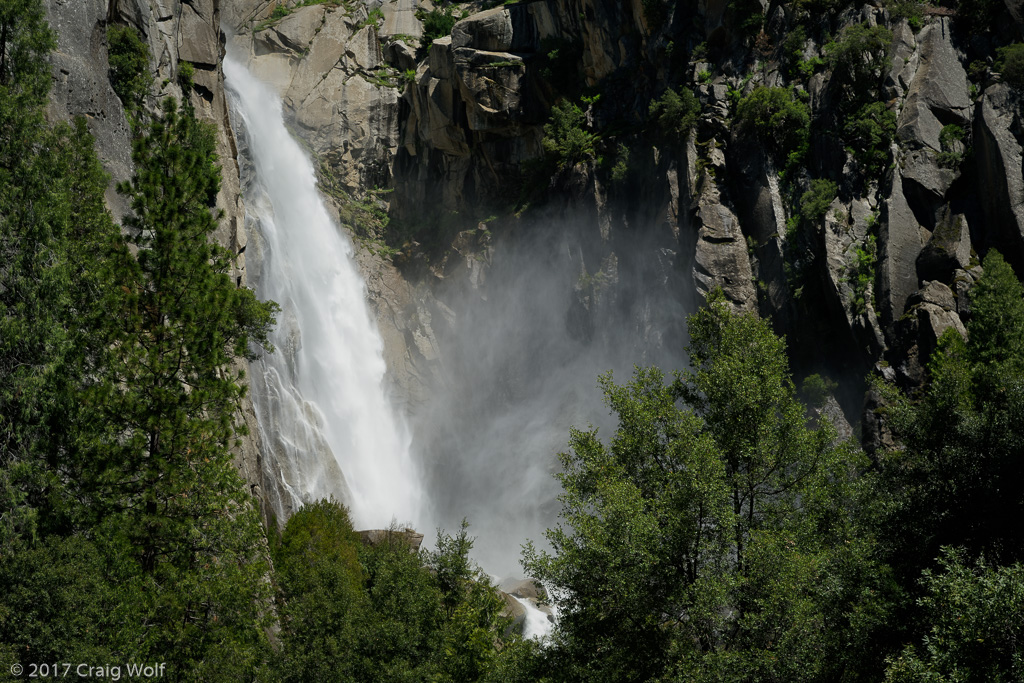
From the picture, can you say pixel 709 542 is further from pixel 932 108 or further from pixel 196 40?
pixel 196 40

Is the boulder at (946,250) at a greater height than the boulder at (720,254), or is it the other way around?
the boulder at (720,254)

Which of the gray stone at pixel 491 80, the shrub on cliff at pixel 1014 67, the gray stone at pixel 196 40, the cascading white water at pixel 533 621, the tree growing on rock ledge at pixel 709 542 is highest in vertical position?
the gray stone at pixel 491 80

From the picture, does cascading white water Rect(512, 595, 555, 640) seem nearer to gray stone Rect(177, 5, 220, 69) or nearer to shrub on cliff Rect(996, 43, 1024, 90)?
gray stone Rect(177, 5, 220, 69)

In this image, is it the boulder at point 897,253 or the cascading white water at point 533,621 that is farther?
the boulder at point 897,253

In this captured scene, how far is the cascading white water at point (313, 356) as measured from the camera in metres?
37.4

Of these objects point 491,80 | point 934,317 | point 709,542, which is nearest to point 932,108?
point 934,317

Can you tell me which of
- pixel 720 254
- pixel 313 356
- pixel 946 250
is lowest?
pixel 946 250

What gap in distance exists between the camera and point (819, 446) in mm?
17641

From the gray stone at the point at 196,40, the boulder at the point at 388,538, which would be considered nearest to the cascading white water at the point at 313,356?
the boulder at the point at 388,538

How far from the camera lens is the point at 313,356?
44531mm

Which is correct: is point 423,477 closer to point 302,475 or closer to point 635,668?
point 302,475

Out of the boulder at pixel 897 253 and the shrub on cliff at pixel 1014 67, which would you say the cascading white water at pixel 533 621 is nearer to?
the boulder at pixel 897 253

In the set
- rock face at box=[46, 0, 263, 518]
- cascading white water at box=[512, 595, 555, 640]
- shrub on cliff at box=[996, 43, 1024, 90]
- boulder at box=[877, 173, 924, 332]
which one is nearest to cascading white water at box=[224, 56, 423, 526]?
rock face at box=[46, 0, 263, 518]

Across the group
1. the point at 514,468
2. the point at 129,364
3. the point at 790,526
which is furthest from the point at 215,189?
the point at 514,468
